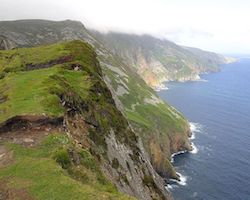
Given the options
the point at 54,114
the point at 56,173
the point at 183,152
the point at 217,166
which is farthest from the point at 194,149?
the point at 56,173

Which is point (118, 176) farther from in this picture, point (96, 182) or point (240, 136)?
point (240, 136)

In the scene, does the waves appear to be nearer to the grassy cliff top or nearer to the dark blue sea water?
the dark blue sea water

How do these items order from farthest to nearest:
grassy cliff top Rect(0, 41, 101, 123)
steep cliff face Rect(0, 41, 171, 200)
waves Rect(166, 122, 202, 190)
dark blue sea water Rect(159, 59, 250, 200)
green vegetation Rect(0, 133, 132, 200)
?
waves Rect(166, 122, 202, 190)
dark blue sea water Rect(159, 59, 250, 200)
grassy cliff top Rect(0, 41, 101, 123)
steep cliff face Rect(0, 41, 171, 200)
green vegetation Rect(0, 133, 132, 200)

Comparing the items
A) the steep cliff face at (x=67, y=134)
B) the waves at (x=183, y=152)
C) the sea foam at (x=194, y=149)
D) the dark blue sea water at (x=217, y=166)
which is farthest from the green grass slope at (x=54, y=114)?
the sea foam at (x=194, y=149)

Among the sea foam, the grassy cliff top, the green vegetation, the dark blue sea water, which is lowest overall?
the sea foam

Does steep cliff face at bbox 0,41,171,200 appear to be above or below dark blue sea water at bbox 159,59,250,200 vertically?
above

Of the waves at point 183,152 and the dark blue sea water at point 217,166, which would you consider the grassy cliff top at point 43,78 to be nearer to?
the dark blue sea water at point 217,166

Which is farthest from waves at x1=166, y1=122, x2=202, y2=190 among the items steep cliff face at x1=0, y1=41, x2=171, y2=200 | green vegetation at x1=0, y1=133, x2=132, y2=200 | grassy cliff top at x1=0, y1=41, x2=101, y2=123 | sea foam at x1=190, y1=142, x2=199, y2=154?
green vegetation at x1=0, y1=133, x2=132, y2=200

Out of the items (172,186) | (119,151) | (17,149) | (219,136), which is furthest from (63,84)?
(219,136)
